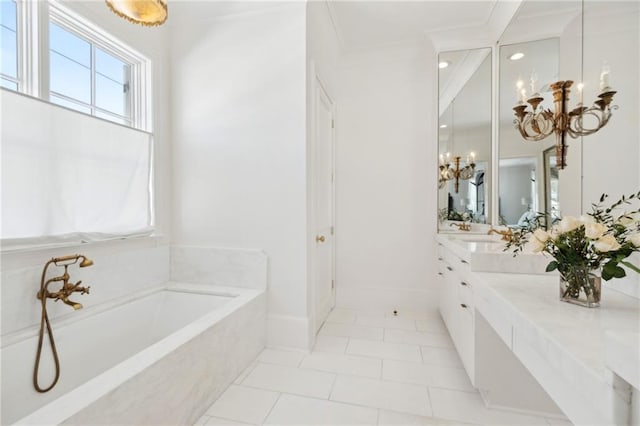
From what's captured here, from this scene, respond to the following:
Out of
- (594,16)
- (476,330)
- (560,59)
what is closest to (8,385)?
(476,330)

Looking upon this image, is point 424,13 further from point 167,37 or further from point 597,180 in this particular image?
point 167,37

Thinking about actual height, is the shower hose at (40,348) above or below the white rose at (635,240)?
below

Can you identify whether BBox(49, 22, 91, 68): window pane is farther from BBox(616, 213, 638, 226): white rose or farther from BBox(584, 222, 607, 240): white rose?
BBox(616, 213, 638, 226): white rose

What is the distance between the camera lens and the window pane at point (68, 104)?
1.77 m

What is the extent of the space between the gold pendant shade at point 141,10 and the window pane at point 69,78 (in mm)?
767

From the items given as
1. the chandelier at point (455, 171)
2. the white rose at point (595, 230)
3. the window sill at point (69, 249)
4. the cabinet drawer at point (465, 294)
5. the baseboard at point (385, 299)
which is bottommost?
the baseboard at point (385, 299)

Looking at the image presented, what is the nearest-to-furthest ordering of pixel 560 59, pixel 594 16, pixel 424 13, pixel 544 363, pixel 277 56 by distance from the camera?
pixel 544 363 → pixel 594 16 → pixel 560 59 → pixel 277 56 → pixel 424 13

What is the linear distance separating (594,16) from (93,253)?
128 inches

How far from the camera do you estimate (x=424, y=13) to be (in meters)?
2.72

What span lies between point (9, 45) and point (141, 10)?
2.83ft

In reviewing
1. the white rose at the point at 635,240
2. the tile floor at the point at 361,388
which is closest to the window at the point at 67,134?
the tile floor at the point at 361,388

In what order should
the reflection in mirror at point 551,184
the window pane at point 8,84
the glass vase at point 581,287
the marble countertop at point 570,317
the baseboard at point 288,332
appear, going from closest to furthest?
1. the marble countertop at point 570,317
2. the glass vase at point 581,287
3. the window pane at point 8,84
4. the reflection in mirror at point 551,184
5. the baseboard at point 288,332

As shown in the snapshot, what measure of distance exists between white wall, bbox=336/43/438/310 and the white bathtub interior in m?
1.63

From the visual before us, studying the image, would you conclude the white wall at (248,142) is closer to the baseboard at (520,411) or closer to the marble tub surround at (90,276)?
the marble tub surround at (90,276)
